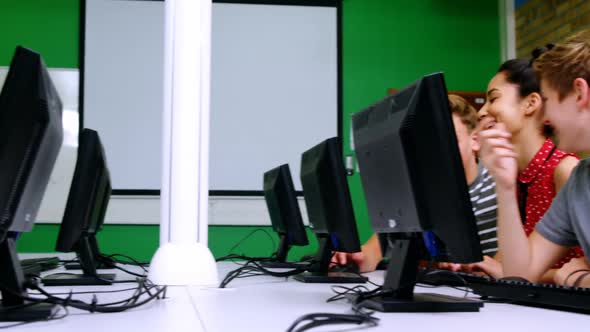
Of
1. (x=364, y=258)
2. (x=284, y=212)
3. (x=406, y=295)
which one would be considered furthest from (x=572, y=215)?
(x=284, y=212)

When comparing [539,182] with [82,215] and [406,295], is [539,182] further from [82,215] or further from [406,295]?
[82,215]

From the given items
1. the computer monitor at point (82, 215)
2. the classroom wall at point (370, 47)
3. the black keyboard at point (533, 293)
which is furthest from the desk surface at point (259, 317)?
the classroom wall at point (370, 47)

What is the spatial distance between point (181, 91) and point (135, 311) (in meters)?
0.67

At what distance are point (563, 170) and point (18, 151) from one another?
4.76ft

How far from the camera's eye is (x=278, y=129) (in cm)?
410

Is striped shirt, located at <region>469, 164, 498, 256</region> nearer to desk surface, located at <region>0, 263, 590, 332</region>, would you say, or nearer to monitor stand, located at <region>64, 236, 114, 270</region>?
desk surface, located at <region>0, 263, 590, 332</region>

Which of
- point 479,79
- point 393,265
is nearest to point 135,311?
point 393,265

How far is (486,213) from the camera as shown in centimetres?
236

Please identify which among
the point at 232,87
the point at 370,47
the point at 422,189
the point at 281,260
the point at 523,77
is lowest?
the point at 281,260

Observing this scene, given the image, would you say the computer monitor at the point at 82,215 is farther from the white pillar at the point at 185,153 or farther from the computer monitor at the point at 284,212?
the computer monitor at the point at 284,212

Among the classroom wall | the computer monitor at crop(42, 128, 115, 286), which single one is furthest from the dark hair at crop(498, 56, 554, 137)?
the classroom wall

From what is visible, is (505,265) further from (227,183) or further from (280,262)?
(227,183)

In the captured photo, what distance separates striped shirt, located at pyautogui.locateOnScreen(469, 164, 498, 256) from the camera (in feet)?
7.65

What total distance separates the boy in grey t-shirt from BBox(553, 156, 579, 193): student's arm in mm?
263
